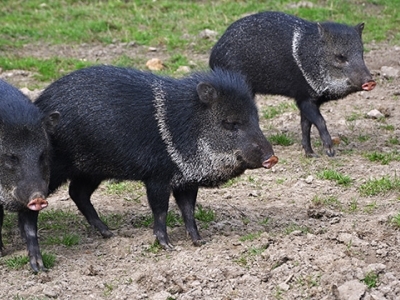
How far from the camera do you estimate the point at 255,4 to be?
534 inches

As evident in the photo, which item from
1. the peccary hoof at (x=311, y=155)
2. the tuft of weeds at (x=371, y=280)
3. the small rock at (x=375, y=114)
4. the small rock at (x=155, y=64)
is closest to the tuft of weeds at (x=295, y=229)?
the tuft of weeds at (x=371, y=280)

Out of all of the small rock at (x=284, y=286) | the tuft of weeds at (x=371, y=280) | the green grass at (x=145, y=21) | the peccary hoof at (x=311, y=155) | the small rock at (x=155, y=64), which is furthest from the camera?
the green grass at (x=145, y=21)

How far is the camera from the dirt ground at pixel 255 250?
17.5 feet

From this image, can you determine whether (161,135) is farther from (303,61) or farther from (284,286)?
(303,61)

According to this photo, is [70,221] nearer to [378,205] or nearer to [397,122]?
[378,205]

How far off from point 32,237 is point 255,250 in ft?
4.96

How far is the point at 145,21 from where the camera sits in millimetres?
13023

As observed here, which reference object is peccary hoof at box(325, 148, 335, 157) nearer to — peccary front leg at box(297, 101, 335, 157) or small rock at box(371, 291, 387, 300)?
peccary front leg at box(297, 101, 335, 157)

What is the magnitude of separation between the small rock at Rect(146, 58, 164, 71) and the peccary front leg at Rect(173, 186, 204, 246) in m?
4.98

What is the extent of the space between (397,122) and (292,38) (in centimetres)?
157

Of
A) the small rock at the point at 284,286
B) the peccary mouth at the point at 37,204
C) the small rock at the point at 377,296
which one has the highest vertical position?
the peccary mouth at the point at 37,204

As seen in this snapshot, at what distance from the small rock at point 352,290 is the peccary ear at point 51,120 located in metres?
2.24

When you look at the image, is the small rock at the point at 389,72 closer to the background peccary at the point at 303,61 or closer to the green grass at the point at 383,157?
the background peccary at the point at 303,61

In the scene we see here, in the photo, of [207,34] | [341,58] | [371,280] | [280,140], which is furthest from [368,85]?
[207,34]
